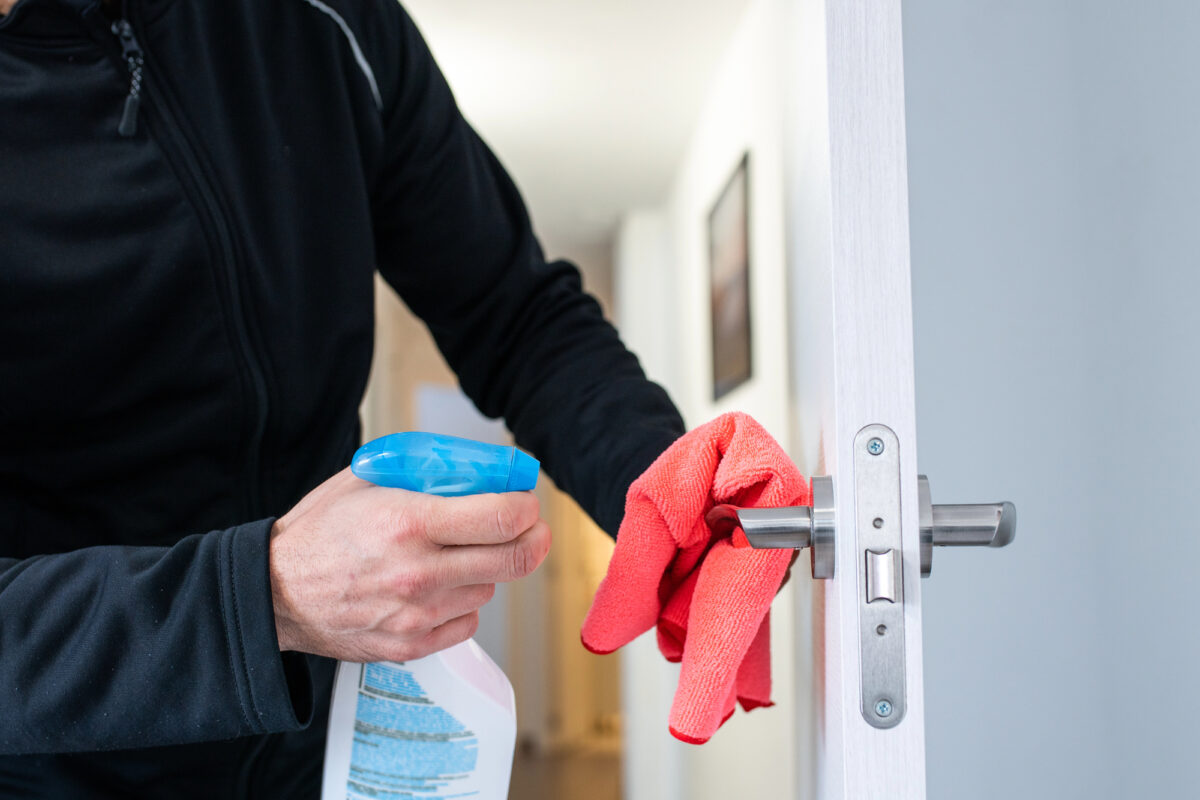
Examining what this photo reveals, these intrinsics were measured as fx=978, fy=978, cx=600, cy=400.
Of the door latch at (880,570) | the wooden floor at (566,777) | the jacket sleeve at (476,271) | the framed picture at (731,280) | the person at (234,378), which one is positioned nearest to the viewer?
the door latch at (880,570)

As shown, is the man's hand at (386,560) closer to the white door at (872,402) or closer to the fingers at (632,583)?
the fingers at (632,583)

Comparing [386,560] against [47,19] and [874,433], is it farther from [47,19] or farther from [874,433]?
[47,19]

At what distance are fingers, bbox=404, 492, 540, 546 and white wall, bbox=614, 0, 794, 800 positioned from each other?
16.6 inches

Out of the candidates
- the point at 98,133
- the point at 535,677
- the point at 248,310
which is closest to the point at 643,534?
the point at 248,310

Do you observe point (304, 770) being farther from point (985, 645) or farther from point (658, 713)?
point (658, 713)

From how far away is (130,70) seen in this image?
0.66 m

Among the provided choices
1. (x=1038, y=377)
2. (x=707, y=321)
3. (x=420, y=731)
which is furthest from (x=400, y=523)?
(x=707, y=321)

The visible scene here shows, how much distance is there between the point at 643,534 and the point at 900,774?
20 centimetres

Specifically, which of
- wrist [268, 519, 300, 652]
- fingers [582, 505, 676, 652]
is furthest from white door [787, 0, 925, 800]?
wrist [268, 519, 300, 652]

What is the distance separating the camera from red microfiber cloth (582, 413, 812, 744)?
0.52 m

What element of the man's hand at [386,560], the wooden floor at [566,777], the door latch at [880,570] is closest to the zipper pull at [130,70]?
the man's hand at [386,560]

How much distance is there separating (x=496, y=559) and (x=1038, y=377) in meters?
0.49

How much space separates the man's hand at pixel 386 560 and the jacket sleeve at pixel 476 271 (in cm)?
24

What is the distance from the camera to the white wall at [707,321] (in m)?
1.52
